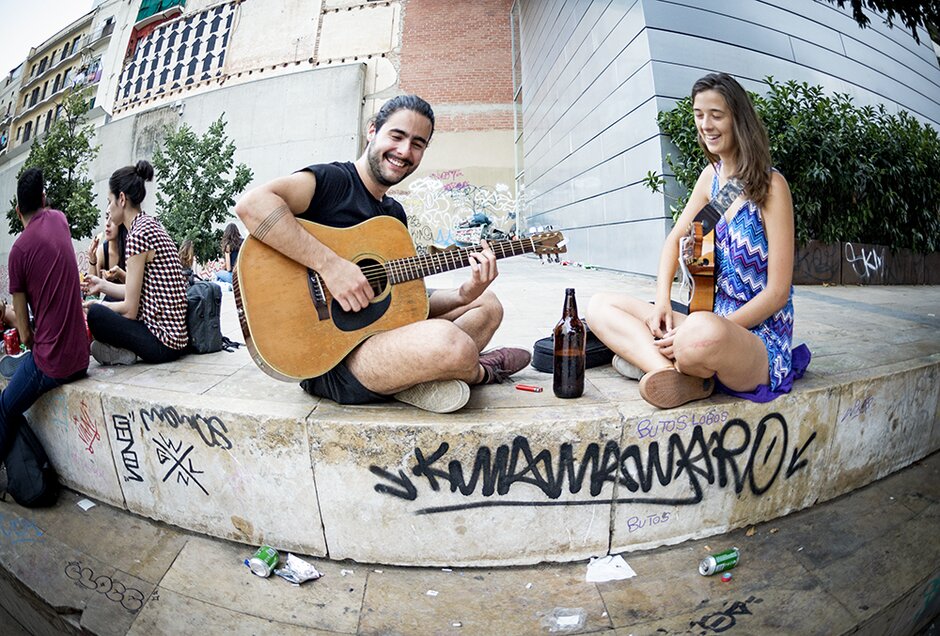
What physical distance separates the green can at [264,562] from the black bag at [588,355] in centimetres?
153

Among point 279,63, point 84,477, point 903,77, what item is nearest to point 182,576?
point 84,477

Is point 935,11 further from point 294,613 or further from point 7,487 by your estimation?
point 7,487

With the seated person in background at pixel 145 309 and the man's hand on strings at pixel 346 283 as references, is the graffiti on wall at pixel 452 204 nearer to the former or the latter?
the seated person in background at pixel 145 309

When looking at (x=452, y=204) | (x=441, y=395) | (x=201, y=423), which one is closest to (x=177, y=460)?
(x=201, y=423)

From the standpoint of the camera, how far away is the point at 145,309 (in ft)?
9.84

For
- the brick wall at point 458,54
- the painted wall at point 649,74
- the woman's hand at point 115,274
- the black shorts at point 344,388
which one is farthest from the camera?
the brick wall at point 458,54

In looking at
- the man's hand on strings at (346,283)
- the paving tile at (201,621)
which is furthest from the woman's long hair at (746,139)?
the paving tile at (201,621)

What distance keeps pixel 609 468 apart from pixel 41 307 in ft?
9.92

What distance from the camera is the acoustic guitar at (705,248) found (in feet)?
7.07

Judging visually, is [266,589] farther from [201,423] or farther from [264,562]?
[201,423]

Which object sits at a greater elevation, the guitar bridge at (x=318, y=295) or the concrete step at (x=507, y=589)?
the guitar bridge at (x=318, y=295)

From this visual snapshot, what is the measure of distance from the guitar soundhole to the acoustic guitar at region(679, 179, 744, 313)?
136cm

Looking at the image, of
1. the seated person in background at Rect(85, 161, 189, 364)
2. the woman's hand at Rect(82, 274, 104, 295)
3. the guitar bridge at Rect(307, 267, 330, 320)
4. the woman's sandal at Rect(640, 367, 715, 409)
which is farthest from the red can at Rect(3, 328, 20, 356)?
the woman's sandal at Rect(640, 367, 715, 409)

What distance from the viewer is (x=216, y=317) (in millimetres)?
3336
